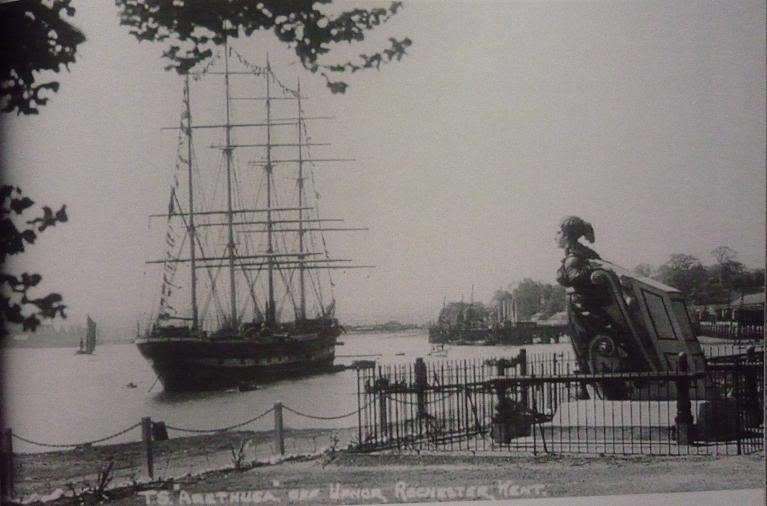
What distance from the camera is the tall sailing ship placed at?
7.19 metres

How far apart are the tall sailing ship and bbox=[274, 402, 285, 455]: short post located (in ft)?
0.80

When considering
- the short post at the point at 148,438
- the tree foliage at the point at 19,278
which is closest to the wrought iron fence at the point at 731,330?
the short post at the point at 148,438

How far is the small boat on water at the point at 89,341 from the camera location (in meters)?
6.81

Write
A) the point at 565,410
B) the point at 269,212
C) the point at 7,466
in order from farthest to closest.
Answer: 1. the point at 565,410
2. the point at 269,212
3. the point at 7,466

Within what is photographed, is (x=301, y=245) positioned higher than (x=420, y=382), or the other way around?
(x=301, y=245)

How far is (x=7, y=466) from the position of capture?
22.0ft

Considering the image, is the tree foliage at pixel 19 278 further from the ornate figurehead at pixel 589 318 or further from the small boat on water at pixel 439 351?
the ornate figurehead at pixel 589 318

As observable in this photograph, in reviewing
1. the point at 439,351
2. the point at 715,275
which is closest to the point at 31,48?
the point at 439,351

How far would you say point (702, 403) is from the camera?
24.7 feet

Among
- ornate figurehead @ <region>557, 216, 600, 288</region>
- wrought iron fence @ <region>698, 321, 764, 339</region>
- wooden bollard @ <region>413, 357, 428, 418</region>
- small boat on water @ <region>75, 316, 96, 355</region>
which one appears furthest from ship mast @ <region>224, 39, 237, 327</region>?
wrought iron fence @ <region>698, 321, 764, 339</region>

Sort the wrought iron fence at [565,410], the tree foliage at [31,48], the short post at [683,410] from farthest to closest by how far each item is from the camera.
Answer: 1. the wrought iron fence at [565,410]
2. the short post at [683,410]
3. the tree foliage at [31,48]

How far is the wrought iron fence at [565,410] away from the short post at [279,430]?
56 cm

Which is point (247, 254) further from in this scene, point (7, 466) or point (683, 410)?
point (683, 410)

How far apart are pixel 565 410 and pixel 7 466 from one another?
3.84m
